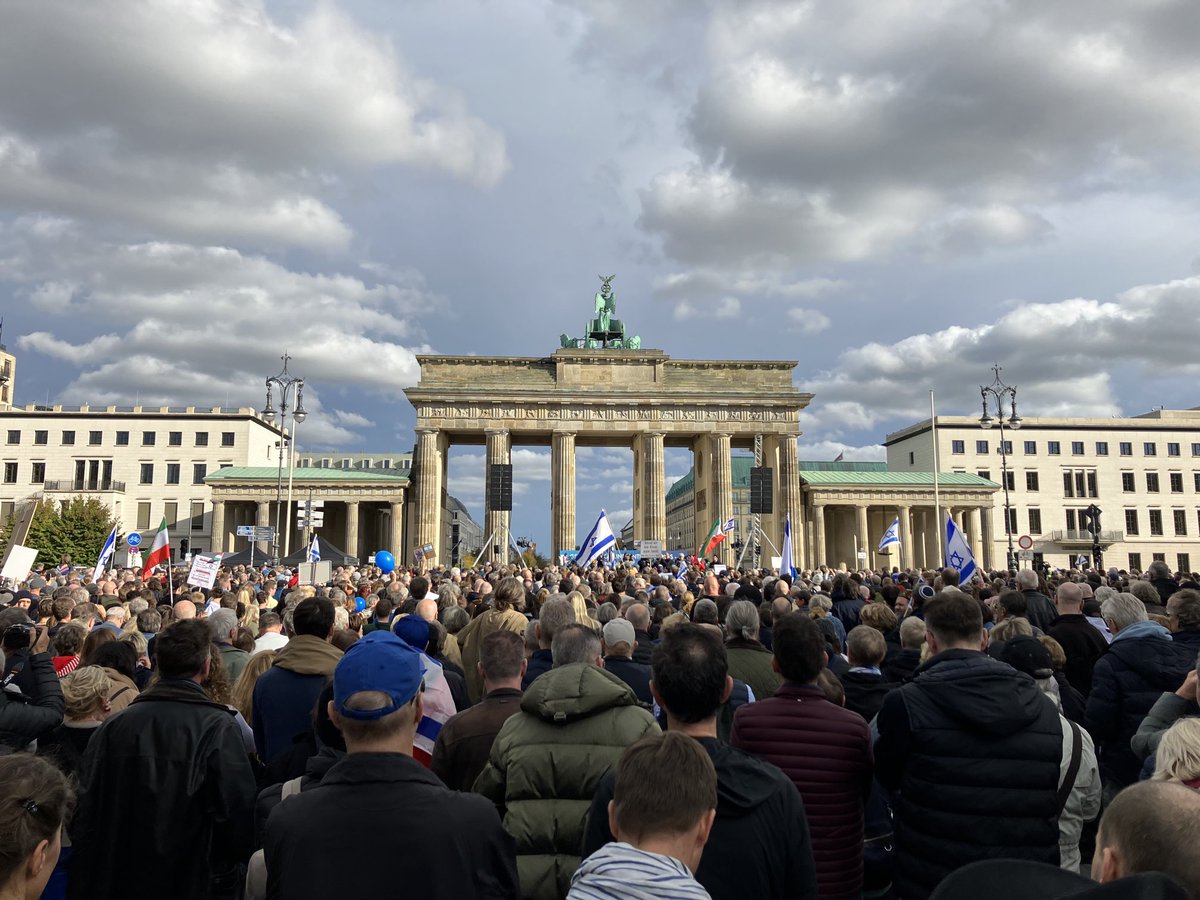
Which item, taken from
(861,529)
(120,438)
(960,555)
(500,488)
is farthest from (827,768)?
(120,438)

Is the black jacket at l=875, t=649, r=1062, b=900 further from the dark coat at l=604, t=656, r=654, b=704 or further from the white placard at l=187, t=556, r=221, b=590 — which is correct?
the white placard at l=187, t=556, r=221, b=590

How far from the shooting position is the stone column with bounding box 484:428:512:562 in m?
56.7

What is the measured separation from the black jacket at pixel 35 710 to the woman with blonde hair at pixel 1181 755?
5.84 metres

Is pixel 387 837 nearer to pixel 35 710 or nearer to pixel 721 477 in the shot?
pixel 35 710

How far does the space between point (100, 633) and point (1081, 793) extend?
24.8ft

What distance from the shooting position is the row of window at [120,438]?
8356 centimetres

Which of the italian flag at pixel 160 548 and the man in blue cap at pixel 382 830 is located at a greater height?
the italian flag at pixel 160 548

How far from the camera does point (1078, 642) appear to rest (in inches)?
327

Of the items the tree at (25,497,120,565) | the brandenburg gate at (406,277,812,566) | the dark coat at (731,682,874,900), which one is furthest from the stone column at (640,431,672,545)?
the dark coat at (731,682,874,900)

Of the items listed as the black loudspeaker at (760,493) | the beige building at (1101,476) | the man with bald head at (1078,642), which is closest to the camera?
the man with bald head at (1078,642)

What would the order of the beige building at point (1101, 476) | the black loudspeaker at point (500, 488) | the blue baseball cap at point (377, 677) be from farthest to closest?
1. the beige building at point (1101, 476)
2. the black loudspeaker at point (500, 488)
3. the blue baseball cap at point (377, 677)

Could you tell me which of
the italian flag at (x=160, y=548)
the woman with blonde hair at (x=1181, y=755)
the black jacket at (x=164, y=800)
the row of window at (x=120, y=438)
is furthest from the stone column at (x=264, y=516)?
the woman with blonde hair at (x=1181, y=755)

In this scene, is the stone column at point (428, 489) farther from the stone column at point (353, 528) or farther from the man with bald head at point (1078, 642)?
the man with bald head at point (1078, 642)

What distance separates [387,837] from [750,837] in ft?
4.48
